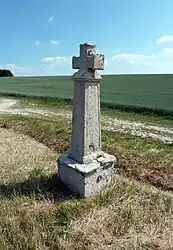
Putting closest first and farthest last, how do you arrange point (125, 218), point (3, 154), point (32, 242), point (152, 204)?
point (32, 242)
point (125, 218)
point (152, 204)
point (3, 154)

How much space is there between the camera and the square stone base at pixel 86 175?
215 inches

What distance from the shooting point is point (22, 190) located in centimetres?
575

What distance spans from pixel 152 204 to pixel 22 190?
2523 millimetres

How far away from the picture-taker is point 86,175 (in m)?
5.42

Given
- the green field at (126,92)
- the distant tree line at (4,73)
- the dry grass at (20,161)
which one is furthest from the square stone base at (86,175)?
the distant tree line at (4,73)

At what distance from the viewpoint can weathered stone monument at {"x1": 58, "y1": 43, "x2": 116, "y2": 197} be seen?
5.51 m

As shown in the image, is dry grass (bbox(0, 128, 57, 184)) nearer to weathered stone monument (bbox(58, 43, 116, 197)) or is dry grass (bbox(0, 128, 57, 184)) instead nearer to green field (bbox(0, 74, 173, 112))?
weathered stone monument (bbox(58, 43, 116, 197))

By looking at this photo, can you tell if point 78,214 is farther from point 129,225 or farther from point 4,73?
point 4,73

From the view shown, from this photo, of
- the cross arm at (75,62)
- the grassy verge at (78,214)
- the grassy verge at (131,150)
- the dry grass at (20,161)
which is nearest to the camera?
the grassy verge at (78,214)

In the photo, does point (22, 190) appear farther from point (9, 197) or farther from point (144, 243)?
point (144, 243)

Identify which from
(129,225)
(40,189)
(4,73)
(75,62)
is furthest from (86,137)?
(4,73)

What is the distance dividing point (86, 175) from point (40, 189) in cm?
101

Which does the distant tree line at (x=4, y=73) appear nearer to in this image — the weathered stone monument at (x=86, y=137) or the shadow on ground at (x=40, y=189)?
the shadow on ground at (x=40, y=189)

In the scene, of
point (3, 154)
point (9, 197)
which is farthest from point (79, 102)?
point (3, 154)
